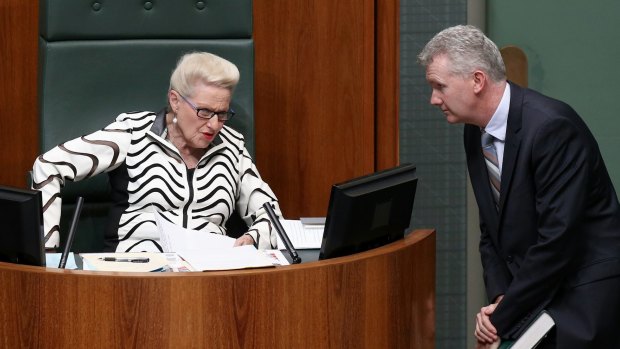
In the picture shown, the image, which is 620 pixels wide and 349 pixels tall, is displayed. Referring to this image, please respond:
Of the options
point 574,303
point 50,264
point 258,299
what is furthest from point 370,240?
point 50,264

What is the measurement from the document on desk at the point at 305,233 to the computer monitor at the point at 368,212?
1.09 ft

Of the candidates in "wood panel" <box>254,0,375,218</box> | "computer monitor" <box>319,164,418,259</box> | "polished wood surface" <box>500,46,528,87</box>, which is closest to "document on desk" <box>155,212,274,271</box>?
"computer monitor" <box>319,164,418,259</box>

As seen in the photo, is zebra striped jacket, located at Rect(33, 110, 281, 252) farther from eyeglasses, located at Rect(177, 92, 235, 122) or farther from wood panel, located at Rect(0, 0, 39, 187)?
wood panel, located at Rect(0, 0, 39, 187)

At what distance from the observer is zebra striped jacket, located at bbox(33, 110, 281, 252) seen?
9.71 ft

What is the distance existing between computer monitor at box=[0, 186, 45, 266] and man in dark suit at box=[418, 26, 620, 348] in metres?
0.98

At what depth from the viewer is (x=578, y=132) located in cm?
240

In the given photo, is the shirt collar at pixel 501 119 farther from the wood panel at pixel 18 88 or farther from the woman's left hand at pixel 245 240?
the wood panel at pixel 18 88

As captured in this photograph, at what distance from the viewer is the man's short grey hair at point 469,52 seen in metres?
2.51

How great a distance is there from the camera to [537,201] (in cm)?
245

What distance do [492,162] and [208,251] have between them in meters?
0.75

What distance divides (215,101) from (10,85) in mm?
781

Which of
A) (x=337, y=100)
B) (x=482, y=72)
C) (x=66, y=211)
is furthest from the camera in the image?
(x=337, y=100)

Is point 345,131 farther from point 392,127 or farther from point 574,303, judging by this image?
point 574,303

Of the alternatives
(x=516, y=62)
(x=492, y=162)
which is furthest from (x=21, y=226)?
(x=516, y=62)
